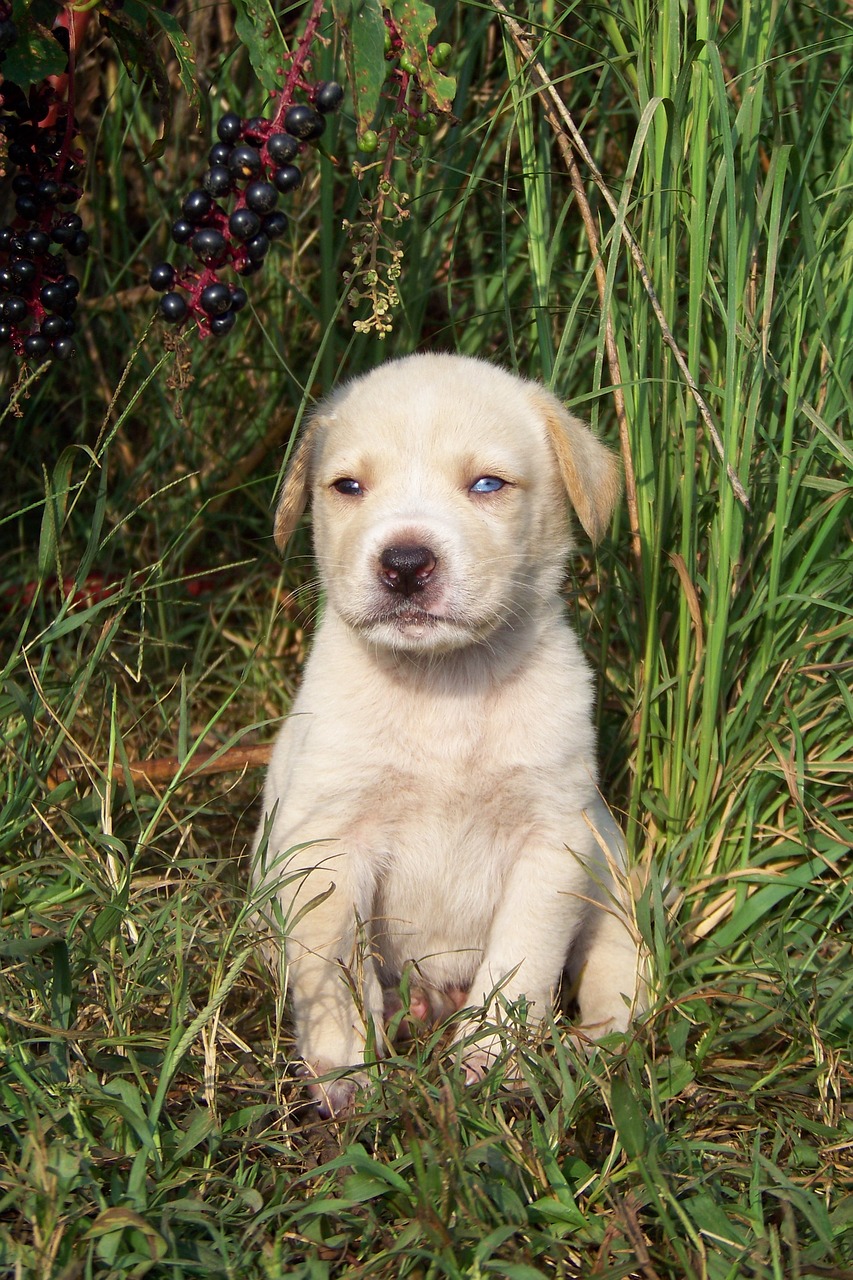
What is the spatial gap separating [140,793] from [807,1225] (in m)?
1.98

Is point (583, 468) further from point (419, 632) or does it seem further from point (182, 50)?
point (182, 50)

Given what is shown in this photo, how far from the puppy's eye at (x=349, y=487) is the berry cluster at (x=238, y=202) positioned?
0.50 m

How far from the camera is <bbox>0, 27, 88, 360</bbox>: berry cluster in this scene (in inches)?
98.8

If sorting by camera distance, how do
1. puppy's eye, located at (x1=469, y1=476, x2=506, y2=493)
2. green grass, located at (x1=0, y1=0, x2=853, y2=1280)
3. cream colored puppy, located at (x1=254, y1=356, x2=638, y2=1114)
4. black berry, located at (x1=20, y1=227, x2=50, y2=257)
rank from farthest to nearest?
puppy's eye, located at (x1=469, y1=476, x2=506, y2=493), cream colored puppy, located at (x1=254, y1=356, x2=638, y2=1114), black berry, located at (x1=20, y1=227, x2=50, y2=257), green grass, located at (x1=0, y1=0, x2=853, y2=1280)

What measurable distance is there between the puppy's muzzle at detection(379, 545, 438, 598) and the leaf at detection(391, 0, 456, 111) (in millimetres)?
807

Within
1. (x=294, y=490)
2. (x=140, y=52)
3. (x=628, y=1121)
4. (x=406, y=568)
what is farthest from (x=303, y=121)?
(x=628, y=1121)

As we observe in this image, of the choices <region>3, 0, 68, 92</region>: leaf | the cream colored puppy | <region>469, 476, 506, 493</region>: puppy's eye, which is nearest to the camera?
<region>3, 0, 68, 92</region>: leaf

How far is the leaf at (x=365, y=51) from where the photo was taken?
2.19 meters

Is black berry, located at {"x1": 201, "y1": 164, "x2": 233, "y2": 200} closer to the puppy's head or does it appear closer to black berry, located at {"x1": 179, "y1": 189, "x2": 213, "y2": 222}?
black berry, located at {"x1": 179, "y1": 189, "x2": 213, "y2": 222}

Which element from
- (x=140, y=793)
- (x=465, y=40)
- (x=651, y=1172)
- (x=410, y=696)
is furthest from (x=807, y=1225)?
(x=465, y=40)

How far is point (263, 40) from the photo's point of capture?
7.38 ft

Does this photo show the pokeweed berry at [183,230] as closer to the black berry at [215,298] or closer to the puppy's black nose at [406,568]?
the black berry at [215,298]

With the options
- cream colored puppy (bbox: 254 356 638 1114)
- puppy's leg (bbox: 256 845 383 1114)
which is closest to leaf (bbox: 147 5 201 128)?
cream colored puppy (bbox: 254 356 638 1114)

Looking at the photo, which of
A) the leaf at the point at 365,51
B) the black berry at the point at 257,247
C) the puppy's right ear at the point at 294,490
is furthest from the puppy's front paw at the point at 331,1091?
the leaf at the point at 365,51
